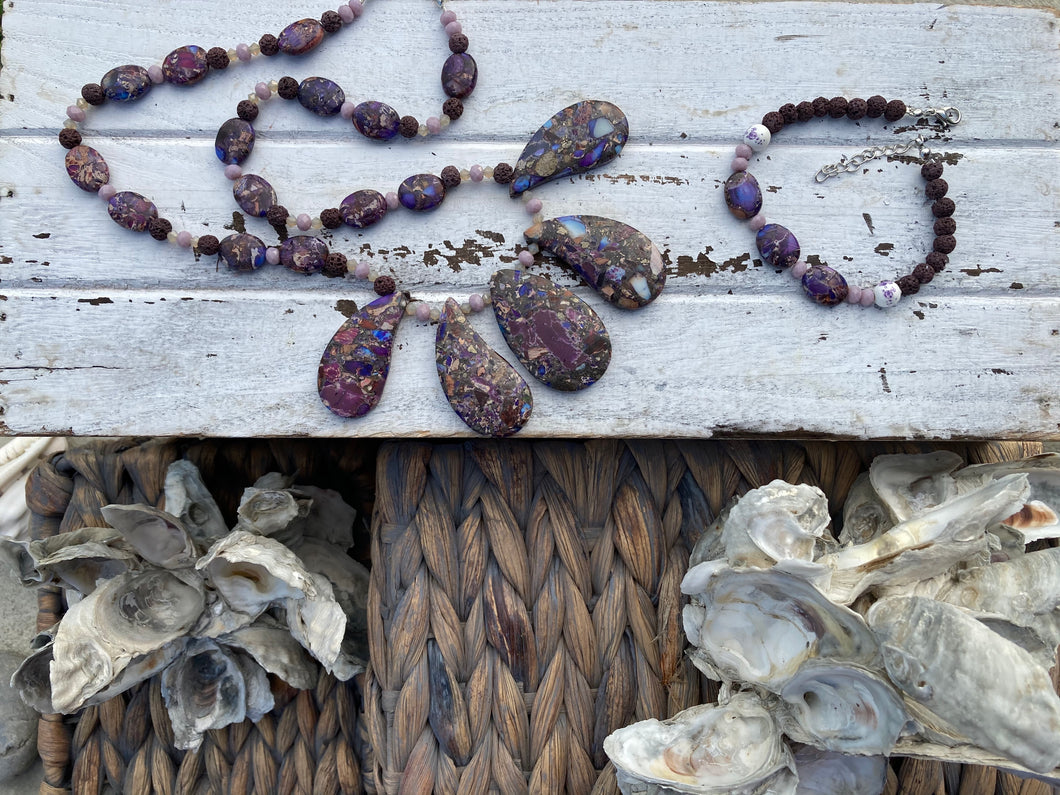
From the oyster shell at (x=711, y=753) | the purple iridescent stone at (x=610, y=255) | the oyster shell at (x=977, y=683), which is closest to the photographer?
the oyster shell at (x=977, y=683)

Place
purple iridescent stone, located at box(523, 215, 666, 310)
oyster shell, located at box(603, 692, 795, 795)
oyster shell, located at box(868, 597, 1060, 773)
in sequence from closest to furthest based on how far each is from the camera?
oyster shell, located at box(868, 597, 1060, 773) → oyster shell, located at box(603, 692, 795, 795) → purple iridescent stone, located at box(523, 215, 666, 310)

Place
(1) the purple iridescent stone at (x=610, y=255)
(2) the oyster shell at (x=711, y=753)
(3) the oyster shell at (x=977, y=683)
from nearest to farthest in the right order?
(3) the oyster shell at (x=977, y=683) → (2) the oyster shell at (x=711, y=753) → (1) the purple iridescent stone at (x=610, y=255)

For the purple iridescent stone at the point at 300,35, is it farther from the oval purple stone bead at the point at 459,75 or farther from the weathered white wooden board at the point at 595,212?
the oval purple stone bead at the point at 459,75

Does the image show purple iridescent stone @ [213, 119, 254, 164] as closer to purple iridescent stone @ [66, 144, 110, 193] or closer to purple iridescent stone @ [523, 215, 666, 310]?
purple iridescent stone @ [66, 144, 110, 193]

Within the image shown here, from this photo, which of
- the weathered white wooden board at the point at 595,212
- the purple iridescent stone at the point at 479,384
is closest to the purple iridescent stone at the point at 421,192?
the weathered white wooden board at the point at 595,212

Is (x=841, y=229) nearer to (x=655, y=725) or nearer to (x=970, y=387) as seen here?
(x=970, y=387)

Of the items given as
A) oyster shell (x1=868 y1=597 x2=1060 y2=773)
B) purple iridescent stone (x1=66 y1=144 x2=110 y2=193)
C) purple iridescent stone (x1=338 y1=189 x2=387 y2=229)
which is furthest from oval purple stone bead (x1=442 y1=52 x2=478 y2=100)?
oyster shell (x1=868 y1=597 x2=1060 y2=773)

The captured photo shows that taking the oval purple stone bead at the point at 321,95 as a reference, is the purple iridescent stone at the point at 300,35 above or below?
above

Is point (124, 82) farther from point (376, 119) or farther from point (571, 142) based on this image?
point (571, 142)
